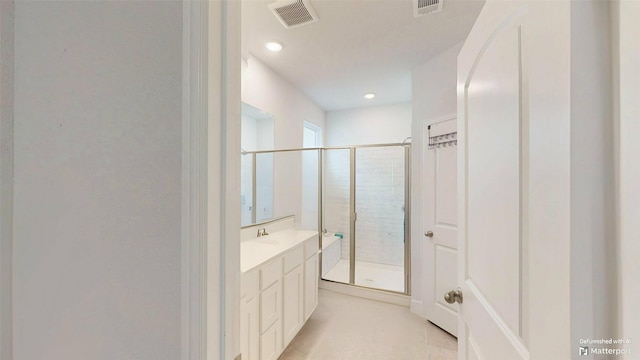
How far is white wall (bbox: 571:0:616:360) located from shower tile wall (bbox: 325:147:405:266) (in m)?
2.71

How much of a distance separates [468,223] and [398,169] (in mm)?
2273

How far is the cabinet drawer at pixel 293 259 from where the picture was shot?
5.97ft

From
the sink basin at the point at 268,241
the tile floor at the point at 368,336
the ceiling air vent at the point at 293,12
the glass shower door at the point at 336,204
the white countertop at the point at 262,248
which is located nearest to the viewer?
the white countertop at the point at 262,248

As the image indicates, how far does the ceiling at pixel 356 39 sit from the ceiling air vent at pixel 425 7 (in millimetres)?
37

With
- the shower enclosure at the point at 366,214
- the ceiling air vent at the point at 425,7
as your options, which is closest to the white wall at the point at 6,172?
the ceiling air vent at the point at 425,7

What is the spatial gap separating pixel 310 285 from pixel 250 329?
2.95 feet

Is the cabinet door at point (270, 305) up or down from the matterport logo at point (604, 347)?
down

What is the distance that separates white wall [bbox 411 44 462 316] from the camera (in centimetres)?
233

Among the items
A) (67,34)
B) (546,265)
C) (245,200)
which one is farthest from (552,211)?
(245,200)

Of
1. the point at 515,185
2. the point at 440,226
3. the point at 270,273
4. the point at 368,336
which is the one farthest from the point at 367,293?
the point at 515,185

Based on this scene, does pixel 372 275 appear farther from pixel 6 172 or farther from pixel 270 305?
pixel 6 172

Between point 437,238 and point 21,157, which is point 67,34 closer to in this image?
point 21,157

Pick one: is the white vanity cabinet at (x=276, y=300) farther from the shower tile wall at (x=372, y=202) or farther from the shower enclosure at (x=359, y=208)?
the shower tile wall at (x=372, y=202)

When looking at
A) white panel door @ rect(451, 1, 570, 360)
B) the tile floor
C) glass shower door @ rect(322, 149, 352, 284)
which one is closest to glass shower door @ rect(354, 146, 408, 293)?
glass shower door @ rect(322, 149, 352, 284)
